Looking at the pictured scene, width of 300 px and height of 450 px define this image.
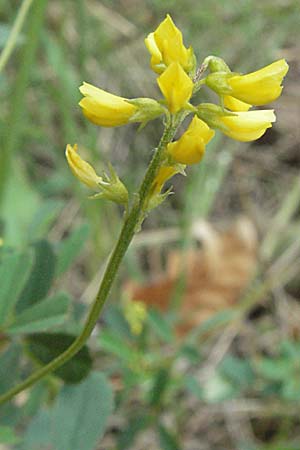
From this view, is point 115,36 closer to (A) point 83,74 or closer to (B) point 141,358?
(A) point 83,74

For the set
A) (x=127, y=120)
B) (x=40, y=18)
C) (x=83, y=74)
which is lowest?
(x=83, y=74)

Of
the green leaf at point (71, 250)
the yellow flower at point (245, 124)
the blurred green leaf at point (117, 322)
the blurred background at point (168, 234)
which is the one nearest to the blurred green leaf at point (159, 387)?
the blurred background at point (168, 234)

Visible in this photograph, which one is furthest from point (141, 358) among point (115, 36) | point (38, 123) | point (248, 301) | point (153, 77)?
point (115, 36)

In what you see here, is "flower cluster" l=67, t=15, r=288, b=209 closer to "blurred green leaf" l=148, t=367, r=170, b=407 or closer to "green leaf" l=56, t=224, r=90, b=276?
"green leaf" l=56, t=224, r=90, b=276

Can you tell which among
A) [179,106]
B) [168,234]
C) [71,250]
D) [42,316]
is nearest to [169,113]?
[179,106]

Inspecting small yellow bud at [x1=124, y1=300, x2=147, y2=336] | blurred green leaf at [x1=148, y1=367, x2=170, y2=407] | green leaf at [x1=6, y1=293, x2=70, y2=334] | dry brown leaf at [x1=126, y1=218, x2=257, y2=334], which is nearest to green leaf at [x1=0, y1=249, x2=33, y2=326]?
green leaf at [x1=6, y1=293, x2=70, y2=334]

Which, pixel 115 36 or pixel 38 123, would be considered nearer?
pixel 38 123
